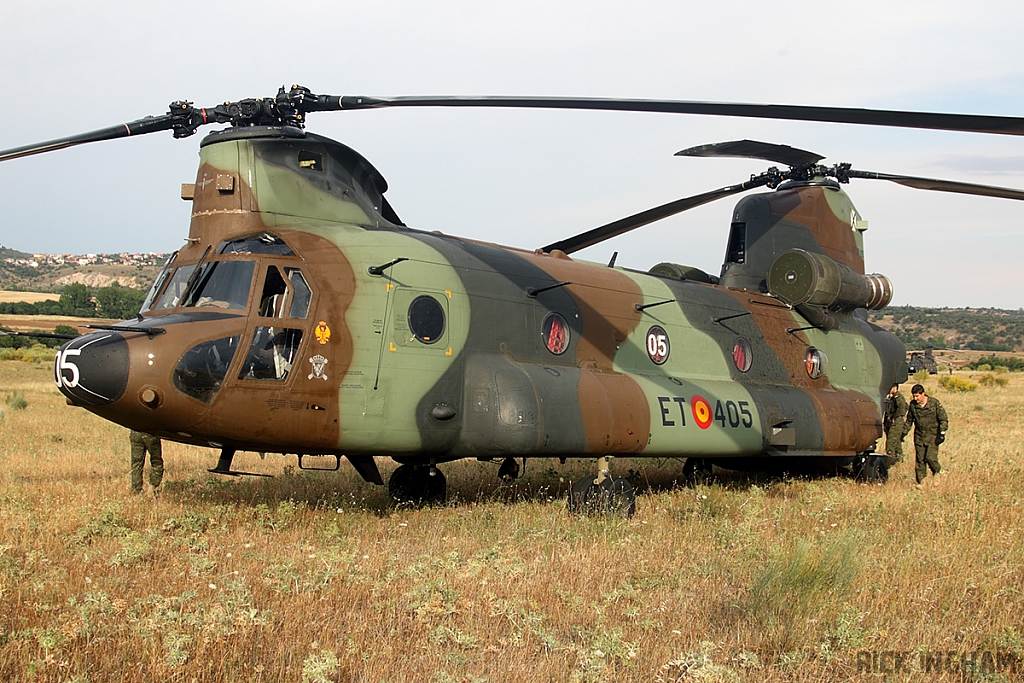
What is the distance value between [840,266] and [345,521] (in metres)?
9.21

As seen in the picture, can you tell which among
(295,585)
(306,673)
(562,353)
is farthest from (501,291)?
(306,673)

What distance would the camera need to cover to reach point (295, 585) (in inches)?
255

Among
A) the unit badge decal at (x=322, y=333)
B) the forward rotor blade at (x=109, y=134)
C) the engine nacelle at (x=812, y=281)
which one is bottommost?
the unit badge decal at (x=322, y=333)

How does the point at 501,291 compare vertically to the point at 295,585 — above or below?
above

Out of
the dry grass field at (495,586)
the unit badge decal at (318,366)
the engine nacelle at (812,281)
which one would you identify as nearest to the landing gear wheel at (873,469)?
the engine nacelle at (812,281)

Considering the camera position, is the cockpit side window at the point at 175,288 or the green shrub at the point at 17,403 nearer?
the cockpit side window at the point at 175,288

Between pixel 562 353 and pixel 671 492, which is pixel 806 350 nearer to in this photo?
pixel 671 492

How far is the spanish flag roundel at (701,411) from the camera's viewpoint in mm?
10995

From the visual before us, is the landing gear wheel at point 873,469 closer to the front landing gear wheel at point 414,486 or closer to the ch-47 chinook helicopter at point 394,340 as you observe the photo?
the ch-47 chinook helicopter at point 394,340

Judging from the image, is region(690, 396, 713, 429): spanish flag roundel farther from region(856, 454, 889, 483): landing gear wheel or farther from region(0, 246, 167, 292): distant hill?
region(0, 246, 167, 292): distant hill

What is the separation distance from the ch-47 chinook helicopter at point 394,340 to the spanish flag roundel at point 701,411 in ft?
0.10

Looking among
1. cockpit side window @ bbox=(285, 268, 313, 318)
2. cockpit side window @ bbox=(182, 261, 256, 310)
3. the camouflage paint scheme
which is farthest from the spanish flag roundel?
cockpit side window @ bbox=(182, 261, 256, 310)

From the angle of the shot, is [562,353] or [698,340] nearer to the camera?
[562,353]

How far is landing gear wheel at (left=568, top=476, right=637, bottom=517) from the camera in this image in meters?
9.70
